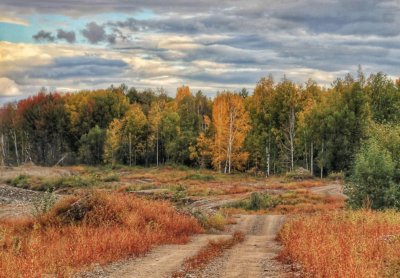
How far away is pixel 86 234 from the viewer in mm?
18359

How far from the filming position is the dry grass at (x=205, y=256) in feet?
42.9

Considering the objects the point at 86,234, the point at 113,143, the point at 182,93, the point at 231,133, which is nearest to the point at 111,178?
the point at 231,133

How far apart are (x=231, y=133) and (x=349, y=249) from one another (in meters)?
66.9

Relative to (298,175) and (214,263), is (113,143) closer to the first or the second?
(298,175)

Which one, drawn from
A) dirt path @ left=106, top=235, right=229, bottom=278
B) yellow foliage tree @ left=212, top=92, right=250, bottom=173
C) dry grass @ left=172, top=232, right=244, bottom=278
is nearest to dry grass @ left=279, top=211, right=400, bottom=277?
dry grass @ left=172, top=232, right=244, bottom=278

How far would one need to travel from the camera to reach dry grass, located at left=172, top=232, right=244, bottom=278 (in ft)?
42.9

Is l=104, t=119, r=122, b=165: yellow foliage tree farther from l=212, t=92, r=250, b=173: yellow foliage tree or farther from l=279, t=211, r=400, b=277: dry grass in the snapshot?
l=279, t=211, r=400, b=277: dry grass

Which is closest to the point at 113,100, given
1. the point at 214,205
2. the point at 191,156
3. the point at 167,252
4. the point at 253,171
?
the point at 191,156

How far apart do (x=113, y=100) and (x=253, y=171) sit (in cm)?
4323

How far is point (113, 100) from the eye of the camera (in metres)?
113

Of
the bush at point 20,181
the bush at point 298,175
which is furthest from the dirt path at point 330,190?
the bush at point 20,181

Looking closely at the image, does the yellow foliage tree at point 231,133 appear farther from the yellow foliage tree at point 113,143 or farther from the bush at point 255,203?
the bush at point 255,203

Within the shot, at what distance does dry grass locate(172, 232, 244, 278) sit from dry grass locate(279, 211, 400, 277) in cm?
227

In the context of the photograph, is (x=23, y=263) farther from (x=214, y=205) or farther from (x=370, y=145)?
(x=214, y=205)
